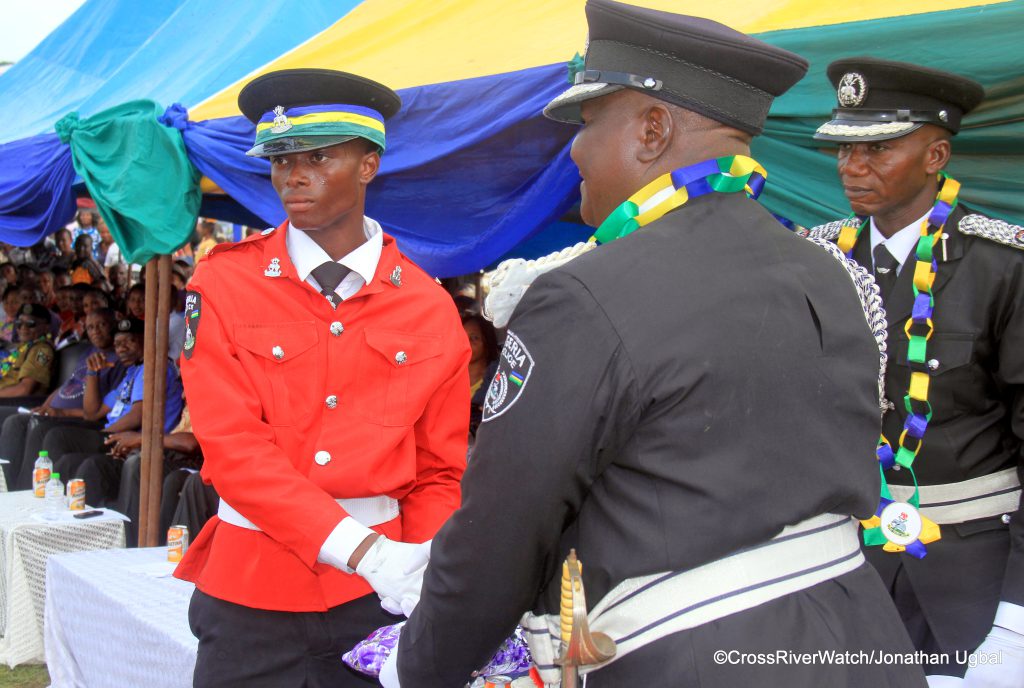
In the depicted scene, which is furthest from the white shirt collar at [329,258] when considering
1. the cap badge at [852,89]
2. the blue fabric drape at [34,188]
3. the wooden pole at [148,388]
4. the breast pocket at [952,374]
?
the blue fabric drape at [34,188]

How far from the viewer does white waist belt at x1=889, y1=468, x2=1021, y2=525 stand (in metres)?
2.26

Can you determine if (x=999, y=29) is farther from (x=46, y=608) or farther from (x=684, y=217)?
(x=46, y=608)

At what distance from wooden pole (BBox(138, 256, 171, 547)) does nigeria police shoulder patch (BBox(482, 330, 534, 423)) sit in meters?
4.19

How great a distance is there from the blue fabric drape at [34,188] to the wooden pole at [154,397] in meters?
0.91

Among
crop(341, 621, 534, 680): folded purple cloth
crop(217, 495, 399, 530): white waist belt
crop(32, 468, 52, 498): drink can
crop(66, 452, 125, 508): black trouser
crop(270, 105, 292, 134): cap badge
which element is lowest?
crop(66, 452, 125, 508): black trouser

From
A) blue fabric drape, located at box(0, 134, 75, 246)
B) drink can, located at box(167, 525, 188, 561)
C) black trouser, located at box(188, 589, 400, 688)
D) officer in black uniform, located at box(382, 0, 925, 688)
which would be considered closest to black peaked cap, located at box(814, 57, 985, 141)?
officer in black uniform, located at box(382, 0, 925, 688)

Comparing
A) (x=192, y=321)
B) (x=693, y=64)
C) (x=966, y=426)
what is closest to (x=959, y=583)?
(x=966, y=426)

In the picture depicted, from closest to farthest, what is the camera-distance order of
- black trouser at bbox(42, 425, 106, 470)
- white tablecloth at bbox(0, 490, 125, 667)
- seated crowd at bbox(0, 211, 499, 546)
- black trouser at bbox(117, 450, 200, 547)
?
white tablecloth at bbox(0, 490, 125, 667) → seated crowd at bbox(0, 211, 499, 546) → black trouser at bbox(117, 450, 200, 547) → black trouser at bbox(42, 425, 106, 470)

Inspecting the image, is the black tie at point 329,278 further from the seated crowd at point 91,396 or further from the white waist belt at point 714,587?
the seated crowd at point 91,396

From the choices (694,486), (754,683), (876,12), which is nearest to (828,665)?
(754,683)

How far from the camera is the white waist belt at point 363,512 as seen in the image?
2.18 metres

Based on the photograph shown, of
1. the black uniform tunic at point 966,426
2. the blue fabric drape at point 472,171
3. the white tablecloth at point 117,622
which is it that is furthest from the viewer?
the white tablecloth at point 117,622

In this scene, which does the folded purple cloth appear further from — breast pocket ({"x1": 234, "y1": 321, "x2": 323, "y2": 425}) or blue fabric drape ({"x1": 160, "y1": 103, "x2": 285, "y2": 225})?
blue fabric drape ({"x1": 160, "y1": 103, "x2": 285, "y2": 225})

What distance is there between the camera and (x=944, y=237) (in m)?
2.30
